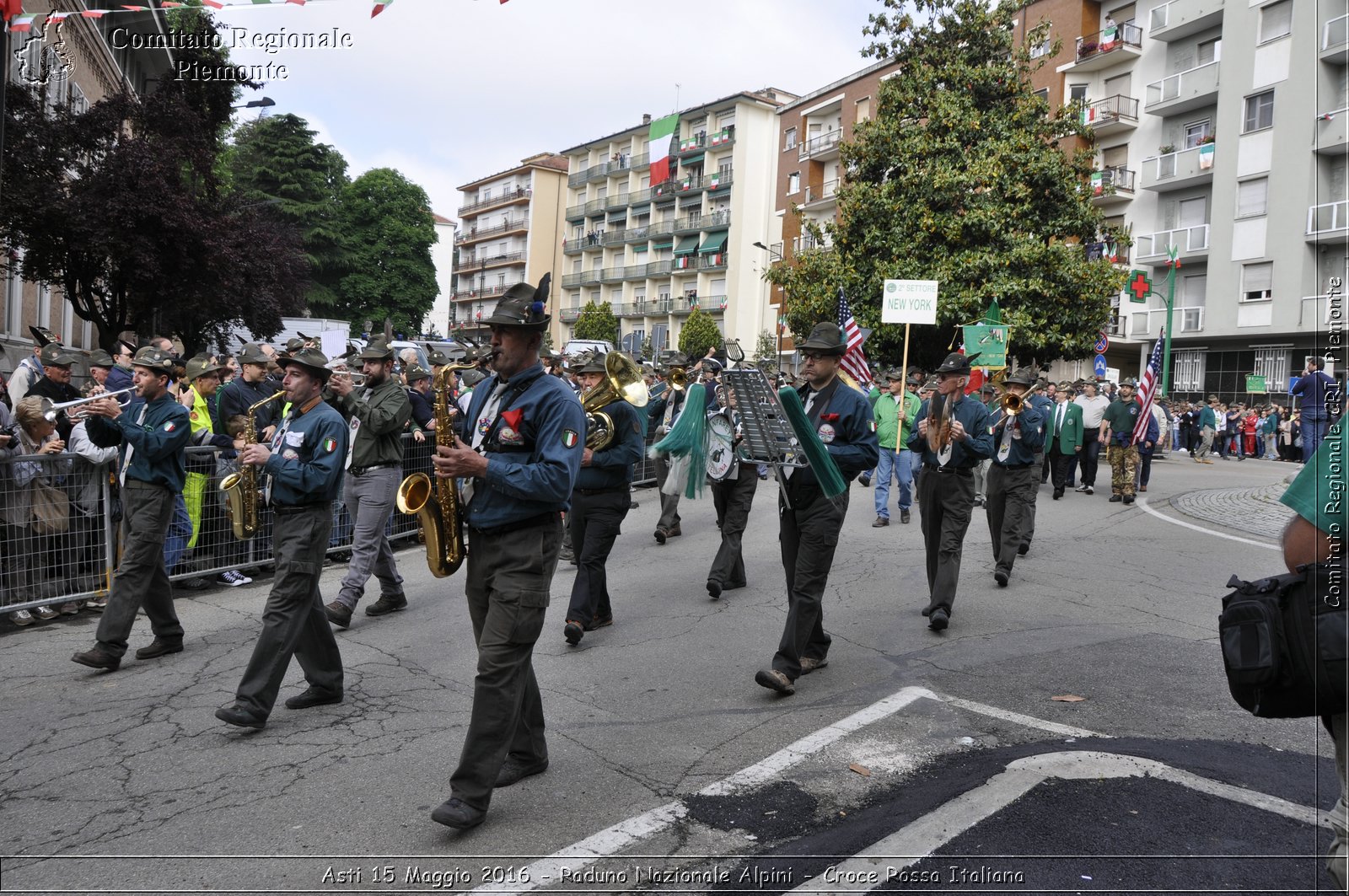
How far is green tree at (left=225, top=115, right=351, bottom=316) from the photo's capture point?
52.2 metres

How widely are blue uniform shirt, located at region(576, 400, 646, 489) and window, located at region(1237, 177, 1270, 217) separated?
34.0 m

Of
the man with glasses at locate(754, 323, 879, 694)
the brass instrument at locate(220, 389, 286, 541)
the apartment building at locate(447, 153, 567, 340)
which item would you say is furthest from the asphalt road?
the apartment building at locate(447, 153, 567, 340)

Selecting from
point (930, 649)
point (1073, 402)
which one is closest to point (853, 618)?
point (930, 649)

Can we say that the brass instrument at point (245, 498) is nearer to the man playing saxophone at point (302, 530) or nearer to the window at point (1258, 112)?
the man playing saxophone at point (302, 530)

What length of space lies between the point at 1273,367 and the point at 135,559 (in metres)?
37.1

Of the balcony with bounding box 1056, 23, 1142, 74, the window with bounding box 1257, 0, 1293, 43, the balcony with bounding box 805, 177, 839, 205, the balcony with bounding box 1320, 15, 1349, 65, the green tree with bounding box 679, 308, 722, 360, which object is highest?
the balcony with bounding box 1056, 23, 1142, 74

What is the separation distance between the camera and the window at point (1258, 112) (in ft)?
110

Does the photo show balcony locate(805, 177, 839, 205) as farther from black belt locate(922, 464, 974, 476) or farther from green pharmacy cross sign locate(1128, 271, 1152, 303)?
black belt locate(922, 464, 974, 476)

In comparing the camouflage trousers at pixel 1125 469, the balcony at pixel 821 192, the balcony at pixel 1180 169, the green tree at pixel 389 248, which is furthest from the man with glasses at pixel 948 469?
the green tree at pixel 389 248

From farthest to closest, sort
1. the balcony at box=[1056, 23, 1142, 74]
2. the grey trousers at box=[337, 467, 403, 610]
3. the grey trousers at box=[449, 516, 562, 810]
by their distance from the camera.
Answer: the balcony at box=[1056, 23, 1142, 74] < the grey trousers at box=[337, 467, 403, 610] < the grey trousers at box=[449, 516, 562, 810]

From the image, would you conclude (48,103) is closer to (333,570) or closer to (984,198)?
(333,570)

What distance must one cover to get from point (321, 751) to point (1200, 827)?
3987mm

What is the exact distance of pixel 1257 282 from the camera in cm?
3409

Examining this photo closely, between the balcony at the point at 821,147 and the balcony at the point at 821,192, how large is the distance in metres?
1.43
